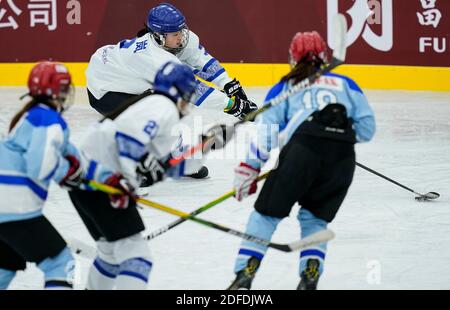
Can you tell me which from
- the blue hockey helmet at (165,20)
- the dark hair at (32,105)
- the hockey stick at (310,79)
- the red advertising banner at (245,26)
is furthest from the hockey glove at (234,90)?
the red advertising banner at (245,26)

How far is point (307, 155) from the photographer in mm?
4016

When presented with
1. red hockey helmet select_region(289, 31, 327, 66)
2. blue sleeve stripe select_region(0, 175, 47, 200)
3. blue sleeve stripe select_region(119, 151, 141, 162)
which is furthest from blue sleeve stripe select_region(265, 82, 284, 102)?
blue sleeve stripe select_region(0, 175, 47, 200)

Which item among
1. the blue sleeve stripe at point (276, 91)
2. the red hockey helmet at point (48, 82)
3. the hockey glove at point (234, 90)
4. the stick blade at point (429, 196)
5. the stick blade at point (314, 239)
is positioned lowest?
the stick blade at point (429, 196)

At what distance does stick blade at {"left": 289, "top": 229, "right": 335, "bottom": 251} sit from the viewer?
402cm

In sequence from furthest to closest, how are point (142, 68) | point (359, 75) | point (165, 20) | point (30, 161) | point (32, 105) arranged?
point (359, 75)
point (142, 68)
point (165, 20)
point (32, 105)
point (30, 161)

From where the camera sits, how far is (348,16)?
8344 millimetres

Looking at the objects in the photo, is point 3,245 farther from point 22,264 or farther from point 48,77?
point 48,77

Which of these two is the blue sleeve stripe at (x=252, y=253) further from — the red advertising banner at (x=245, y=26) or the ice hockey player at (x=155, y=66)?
the red advertising banner at (x=245, y=26)

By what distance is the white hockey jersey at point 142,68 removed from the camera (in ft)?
19.2

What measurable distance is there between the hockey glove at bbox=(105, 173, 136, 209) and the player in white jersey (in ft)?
6.67

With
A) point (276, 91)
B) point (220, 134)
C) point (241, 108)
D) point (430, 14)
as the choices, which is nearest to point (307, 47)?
point (276, 91)

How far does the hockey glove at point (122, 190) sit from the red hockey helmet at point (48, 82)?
0.33 metres

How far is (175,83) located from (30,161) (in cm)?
57

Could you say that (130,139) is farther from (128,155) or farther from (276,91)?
(276,91)
